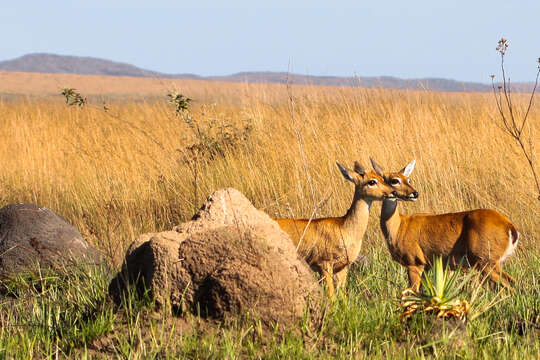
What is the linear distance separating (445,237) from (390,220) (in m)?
0.51

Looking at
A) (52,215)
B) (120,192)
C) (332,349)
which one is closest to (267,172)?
(120,192)

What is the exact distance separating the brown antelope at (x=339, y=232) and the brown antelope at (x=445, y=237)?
0.21 metres

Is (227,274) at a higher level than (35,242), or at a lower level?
higher

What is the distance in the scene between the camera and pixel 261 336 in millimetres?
3844

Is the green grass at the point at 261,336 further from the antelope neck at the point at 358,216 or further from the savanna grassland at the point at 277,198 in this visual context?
the antelope neck at the point at 358,216

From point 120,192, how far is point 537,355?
20.1 ft

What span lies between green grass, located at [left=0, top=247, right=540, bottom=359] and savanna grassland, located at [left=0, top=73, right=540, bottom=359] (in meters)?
0.01

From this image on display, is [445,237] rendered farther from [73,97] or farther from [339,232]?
[73,97]

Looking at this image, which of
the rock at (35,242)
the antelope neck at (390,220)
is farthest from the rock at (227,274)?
the rock at (35,242)

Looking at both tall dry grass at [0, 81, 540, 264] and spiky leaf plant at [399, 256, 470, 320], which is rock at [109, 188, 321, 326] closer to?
spiky leaf plant at [399, 256, 470, 320]

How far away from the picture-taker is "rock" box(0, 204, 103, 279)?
6.08m

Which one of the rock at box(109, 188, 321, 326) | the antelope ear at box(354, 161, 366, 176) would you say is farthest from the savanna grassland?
the antelope ear at box(354, 161, 366, 176)

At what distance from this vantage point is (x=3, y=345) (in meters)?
4.20

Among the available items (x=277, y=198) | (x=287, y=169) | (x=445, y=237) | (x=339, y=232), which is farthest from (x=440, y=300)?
(x=287, y=169)
